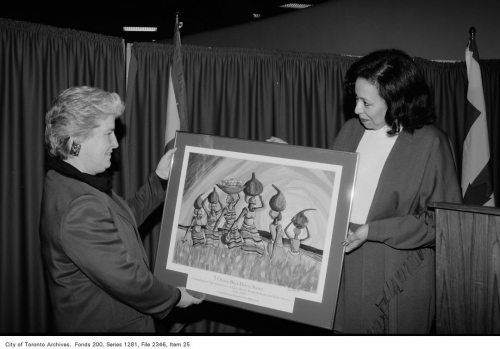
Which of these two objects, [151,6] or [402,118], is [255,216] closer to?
[402,118]

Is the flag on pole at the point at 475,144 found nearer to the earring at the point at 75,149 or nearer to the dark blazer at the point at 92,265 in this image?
the dark blazer at the point at 92,265

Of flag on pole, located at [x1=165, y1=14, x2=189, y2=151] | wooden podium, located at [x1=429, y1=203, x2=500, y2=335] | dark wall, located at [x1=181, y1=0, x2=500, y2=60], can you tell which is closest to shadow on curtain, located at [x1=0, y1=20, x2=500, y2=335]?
flag on pole, located at [x1=165, y1=14, x2=189, y2=151]

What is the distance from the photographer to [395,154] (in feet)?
6.94

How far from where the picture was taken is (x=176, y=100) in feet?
10.2

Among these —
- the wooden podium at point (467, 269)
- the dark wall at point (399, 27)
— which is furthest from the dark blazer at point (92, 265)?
the dark wall at point (399, 27)

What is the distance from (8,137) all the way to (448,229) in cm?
272

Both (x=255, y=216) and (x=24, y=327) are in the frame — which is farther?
(x=24, y=327)

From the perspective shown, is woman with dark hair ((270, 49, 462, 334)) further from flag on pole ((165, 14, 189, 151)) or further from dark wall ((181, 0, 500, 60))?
dark wall ((181, 0, 500, 60))

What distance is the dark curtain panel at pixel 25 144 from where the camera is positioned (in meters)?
2.92

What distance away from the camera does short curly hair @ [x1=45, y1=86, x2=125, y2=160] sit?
1.80 metres

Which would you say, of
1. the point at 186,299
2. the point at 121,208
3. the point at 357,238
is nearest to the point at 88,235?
the point at 121,208

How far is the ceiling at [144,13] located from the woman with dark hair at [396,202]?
2.53 m

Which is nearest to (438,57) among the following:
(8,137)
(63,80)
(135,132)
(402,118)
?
(402,118)

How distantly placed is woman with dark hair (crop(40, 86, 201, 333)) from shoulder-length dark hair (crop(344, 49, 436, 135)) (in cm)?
126
